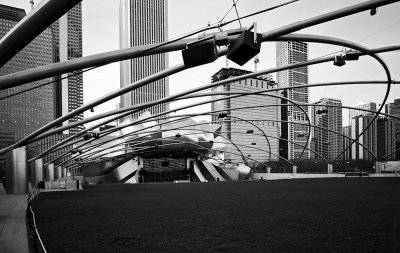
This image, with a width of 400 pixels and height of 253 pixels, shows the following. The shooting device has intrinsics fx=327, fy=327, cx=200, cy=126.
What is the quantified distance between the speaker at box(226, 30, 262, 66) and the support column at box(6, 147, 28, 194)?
25184 mm

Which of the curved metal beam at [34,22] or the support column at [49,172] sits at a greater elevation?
the curved metal beam at [34,22]

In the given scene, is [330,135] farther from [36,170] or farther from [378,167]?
[36,170]

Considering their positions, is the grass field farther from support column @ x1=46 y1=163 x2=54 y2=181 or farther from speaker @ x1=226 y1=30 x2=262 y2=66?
support column @ x1=46 y1=163 x2=54 y2=181

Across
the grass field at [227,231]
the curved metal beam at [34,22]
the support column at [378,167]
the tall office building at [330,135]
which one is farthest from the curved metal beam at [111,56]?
the tall office building at [330,135]

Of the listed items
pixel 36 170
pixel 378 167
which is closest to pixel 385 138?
pixel 378 167

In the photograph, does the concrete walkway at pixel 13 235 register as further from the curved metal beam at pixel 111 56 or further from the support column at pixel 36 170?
the support column at pixel 36 170

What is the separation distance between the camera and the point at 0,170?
97.9 meters

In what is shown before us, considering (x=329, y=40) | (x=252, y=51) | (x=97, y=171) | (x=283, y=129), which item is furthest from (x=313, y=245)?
(x=283, y=129)

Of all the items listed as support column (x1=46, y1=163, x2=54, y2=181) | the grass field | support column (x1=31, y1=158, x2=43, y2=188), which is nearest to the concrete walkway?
the grass field

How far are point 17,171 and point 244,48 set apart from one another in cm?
2591

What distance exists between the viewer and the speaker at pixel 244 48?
7.32 m

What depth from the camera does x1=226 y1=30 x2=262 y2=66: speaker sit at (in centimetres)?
732

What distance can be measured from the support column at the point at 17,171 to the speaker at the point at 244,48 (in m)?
25.2

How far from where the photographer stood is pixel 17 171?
2697 cm
